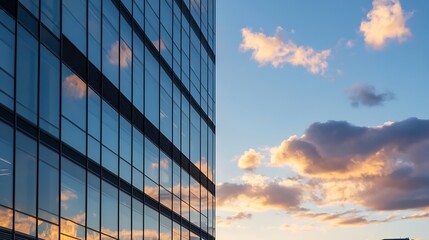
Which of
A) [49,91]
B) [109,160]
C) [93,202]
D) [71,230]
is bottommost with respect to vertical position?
[71,230]

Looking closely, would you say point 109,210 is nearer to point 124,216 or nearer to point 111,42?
point 124,216

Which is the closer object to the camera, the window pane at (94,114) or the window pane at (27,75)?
the window pane at (27,75)

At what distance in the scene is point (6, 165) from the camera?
2328cm

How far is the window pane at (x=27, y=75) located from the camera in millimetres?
24484

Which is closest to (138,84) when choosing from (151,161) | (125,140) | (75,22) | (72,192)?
(125,140)

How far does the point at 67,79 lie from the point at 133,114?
27.3ft

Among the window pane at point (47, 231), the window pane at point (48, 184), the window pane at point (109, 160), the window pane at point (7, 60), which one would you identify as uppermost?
the window pane at point (7, 60)

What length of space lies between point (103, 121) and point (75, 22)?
4.49m

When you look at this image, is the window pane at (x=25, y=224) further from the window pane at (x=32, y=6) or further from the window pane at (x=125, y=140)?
the window pane at (x=125, y=140)

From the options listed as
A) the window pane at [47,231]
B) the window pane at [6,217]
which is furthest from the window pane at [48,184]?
the window pane at [6,217]

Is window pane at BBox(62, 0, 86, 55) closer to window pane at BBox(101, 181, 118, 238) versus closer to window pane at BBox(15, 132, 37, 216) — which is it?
window pane at BBox(15, 132, 37, 216)

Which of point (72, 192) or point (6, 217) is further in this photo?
point (72, 192)

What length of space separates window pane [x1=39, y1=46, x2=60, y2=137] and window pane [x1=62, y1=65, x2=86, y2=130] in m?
0.62

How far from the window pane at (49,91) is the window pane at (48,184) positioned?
2.83ft
